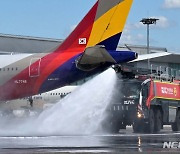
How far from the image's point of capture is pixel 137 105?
22.2 m

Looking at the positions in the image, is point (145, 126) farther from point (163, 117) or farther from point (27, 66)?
point (27, 66)

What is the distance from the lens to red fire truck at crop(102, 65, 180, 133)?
2212 centimetres

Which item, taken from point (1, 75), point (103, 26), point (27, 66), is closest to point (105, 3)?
point (103, 26)

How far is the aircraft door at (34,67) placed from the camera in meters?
21.9

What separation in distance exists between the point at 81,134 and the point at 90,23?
5412mm

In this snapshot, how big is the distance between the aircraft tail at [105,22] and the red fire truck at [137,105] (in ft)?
5.87

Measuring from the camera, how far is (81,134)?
18.9 m

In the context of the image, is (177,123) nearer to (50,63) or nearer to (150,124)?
(150,124)

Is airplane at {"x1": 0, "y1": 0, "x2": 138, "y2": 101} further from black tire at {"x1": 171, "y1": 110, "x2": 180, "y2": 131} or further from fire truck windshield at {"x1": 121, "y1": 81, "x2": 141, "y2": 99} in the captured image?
black tire at {"x1": 171, "y1": 110, "x2": 180, "y2": 131}

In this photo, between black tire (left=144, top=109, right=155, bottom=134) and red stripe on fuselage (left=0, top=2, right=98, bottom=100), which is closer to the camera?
red stripe on fuselage (left=0, top=2, right=98, bottom=100)

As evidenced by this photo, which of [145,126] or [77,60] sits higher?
[77,60]

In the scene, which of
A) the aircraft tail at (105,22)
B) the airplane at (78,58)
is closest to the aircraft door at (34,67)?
the airplane at (78,58)

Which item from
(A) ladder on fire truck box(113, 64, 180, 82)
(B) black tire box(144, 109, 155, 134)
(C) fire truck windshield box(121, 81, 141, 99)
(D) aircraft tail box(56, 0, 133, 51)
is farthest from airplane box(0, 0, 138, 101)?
(B) black tire box(144, 109, 155, 134)

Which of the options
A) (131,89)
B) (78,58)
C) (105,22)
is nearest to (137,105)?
(131,89)
